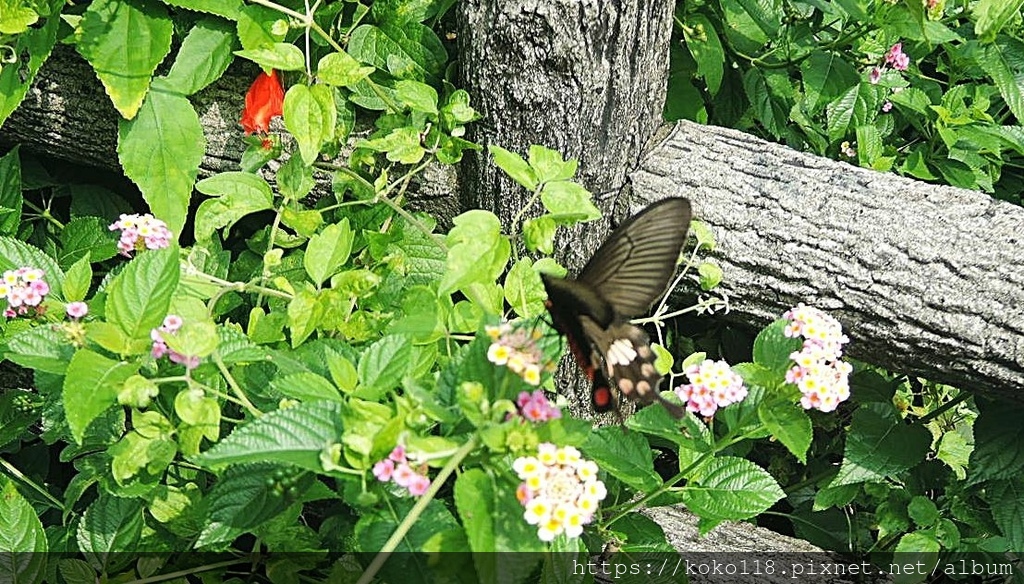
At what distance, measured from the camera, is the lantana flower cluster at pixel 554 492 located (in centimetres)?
86

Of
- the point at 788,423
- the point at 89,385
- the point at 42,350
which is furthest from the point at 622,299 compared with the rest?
the point at 42,350

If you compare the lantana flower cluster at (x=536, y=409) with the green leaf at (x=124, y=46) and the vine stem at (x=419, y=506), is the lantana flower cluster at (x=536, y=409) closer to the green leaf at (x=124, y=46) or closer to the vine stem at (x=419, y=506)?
the vine stem at (x=419, y=506)

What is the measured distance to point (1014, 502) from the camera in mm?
1549

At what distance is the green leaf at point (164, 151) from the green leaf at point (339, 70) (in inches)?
12.4

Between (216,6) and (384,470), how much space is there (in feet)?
3.02

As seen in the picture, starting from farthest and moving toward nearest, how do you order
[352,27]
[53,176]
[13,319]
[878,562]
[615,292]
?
[53,176] < [878,562] < [352,27] < [13,319] < [615,292]

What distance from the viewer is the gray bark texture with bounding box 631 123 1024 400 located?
4.54ft

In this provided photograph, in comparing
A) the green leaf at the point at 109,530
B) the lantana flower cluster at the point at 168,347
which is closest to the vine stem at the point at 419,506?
the lantana flower cluster at the point at 168,347

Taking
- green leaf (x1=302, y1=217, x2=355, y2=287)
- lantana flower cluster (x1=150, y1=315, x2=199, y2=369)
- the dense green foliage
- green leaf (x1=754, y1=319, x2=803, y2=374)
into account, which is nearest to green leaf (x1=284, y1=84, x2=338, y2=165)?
the dense green foliage

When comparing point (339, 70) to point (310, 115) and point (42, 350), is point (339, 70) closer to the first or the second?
point (310, 115)

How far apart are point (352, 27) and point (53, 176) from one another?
0.76m

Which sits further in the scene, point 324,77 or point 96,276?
point 96,276

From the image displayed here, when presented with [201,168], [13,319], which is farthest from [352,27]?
[13,319]

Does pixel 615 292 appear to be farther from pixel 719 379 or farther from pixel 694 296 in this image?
pixel 694 296
